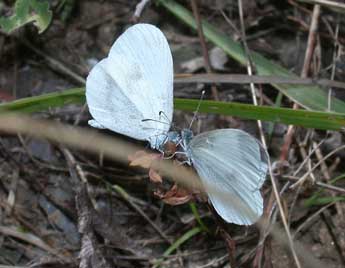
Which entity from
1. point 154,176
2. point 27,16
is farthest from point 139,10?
point 154,176

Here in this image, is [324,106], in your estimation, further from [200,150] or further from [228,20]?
[200,150]

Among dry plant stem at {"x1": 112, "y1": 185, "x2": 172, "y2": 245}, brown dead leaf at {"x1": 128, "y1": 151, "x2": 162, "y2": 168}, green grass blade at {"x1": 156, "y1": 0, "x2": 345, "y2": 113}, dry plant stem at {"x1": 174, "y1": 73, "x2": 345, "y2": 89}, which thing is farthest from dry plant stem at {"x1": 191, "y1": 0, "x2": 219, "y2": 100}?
brown dead leaf at {"x1": 128, "y1": 151, "x2": 162, "y2": 168}

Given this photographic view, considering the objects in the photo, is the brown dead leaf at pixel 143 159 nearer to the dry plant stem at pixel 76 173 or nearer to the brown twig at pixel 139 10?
the dry plant stem at pixel 76 173

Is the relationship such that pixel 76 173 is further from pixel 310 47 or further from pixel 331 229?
pixel 310 47

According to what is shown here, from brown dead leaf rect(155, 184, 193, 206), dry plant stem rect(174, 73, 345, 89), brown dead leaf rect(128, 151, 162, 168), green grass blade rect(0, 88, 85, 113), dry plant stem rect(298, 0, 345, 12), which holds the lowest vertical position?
brown dead leaf rect(155, 184, 193, 206)

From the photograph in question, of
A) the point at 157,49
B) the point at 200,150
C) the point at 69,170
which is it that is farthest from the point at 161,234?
the point at 157,49

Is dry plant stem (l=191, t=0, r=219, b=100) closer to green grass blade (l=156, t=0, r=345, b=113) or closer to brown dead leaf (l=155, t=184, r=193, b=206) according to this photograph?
green grass blade (l=156, t=0, r=345, b=113)

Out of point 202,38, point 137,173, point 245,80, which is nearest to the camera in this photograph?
point 245,80

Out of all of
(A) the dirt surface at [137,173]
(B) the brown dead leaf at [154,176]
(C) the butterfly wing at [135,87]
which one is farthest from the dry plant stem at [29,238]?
(B) the brown dead leaf at [154,176]
